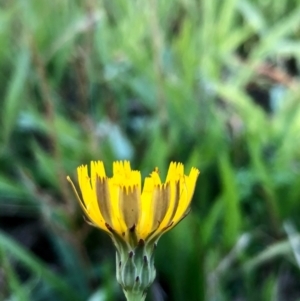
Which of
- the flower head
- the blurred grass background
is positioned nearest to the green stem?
the flower head

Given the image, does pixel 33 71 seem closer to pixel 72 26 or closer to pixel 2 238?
pixel 72 26

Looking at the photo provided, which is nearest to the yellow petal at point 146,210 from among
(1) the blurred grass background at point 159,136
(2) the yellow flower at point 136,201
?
(2) the yellow flower at point 136,201

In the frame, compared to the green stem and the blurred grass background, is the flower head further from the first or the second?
the blurred grass background

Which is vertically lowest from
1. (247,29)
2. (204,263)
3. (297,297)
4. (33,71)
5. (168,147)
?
(297,297)

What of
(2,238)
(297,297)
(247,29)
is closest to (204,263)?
(297,297)

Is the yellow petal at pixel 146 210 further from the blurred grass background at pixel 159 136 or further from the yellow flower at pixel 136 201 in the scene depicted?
the blurred grass background at pixel 159 136

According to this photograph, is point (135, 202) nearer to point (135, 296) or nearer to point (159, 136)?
point (135, 296)

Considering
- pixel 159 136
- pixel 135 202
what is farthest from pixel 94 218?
pixel 159 136
